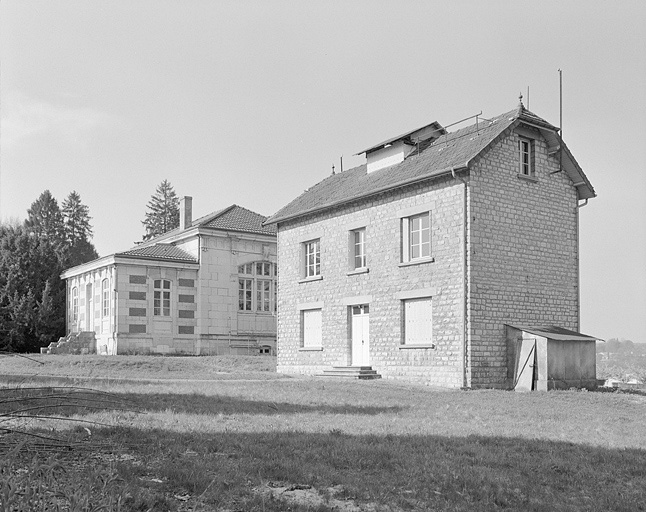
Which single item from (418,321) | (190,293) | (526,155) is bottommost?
(418,321)

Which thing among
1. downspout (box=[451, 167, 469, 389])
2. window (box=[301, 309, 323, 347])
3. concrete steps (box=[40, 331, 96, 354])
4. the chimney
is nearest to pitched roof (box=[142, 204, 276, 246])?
the chimney

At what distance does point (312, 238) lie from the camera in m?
25.4

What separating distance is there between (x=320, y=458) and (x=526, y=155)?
16.1m

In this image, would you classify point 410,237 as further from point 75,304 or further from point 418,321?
point 75,304

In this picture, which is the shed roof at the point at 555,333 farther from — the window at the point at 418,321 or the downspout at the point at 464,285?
the window at the point at 418,321

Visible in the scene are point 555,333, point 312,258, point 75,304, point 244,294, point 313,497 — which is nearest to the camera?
point 313,497

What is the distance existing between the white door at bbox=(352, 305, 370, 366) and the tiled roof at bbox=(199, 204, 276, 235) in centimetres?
1340

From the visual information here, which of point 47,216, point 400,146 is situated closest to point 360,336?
point 400,146

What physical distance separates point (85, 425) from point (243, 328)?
28566 mm

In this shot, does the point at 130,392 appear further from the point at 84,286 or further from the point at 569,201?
the point at 84,286

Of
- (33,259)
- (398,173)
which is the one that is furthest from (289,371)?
(33,259)

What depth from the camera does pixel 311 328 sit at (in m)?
25.4

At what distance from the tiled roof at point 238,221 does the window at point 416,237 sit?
15.0m

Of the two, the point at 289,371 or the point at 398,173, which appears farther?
the point at 289,371
